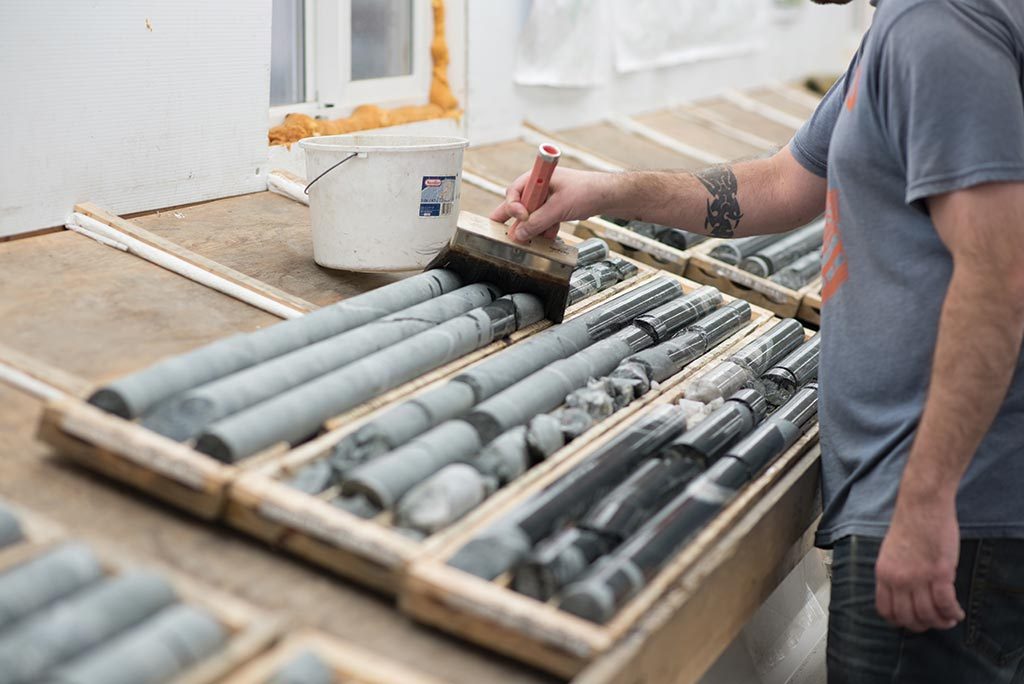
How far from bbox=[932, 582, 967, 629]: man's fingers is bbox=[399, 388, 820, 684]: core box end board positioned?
0.27m

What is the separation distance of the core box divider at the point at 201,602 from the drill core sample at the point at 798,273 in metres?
2.22

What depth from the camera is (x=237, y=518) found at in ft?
4.71

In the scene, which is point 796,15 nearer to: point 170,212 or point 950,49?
point 170,212

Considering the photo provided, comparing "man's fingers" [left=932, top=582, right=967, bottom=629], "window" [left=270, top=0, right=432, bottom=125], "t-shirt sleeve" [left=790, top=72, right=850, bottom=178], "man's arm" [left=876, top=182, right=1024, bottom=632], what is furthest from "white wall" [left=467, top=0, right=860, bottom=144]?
"man's fingers" [left=932, top=582, right=967, bottom=629]

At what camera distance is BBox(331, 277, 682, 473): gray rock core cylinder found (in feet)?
5.20

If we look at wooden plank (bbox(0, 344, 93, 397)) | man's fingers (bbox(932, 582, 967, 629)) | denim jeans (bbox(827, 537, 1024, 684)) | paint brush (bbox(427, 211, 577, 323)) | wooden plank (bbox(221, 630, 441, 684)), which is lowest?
denim jeans (bbox(827, 537, 1024, 684))

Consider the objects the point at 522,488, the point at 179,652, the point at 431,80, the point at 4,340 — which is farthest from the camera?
the point at 431,80

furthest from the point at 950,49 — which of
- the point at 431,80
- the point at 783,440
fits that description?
the point at 431,80

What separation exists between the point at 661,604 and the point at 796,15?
6.39 m

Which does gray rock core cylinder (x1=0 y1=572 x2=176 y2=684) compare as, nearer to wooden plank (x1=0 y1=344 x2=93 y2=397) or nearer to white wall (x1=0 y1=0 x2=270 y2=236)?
wooden plank (x1=0 y1=344 x2=93 y2=397)

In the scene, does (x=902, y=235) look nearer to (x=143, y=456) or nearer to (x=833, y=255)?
(x=833, y=255)

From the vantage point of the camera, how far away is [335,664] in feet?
4.04

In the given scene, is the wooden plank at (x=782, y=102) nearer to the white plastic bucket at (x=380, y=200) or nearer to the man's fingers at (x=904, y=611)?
the white plastic bucket at (x=380, y=200)

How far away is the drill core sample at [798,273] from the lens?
3.15 m
